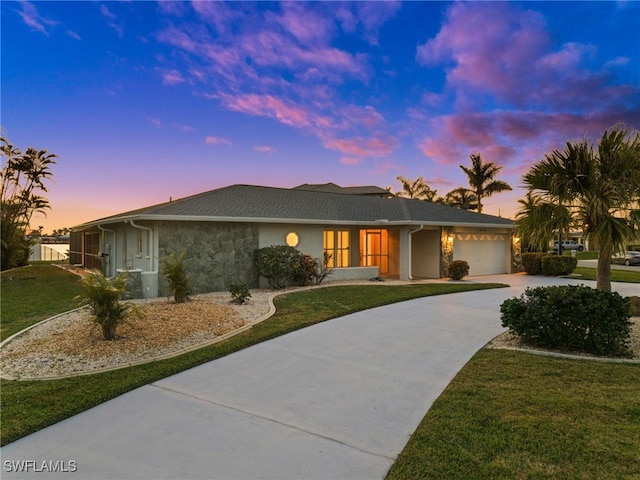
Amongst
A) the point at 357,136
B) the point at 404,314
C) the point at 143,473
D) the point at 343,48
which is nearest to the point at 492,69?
the point at 343,48

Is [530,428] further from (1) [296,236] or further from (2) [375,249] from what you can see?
(2) [375,249]

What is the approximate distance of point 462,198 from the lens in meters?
39.3

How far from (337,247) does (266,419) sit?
12.9 meters

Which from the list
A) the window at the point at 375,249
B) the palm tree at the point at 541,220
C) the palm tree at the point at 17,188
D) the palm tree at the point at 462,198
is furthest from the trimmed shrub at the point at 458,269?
the palm tree at the point at 462,198

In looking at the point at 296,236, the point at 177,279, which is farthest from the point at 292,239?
the point at 177,279

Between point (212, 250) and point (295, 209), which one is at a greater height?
point (295, 209)

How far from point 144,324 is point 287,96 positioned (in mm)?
12304

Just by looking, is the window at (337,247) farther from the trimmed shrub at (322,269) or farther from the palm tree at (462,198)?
the palm tree at (462,198)

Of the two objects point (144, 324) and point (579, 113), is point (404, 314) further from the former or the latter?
point (579, 113)

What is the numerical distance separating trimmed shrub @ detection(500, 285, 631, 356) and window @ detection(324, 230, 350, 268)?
10.1m

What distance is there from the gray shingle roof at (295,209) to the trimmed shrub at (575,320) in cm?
950

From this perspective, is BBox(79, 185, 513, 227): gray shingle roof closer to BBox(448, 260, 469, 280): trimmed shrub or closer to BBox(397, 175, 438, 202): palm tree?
BBox(448, 260, 469, 280): trimmed shrub

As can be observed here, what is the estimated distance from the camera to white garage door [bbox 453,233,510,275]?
18.2 metres

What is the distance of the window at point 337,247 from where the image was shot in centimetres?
1622
